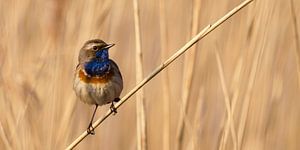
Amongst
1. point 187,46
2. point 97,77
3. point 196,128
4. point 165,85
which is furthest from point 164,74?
point 187,46

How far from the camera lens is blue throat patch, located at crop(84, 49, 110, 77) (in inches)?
111

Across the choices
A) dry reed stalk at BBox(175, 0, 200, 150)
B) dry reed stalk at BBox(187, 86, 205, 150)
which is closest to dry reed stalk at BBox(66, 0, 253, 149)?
dry reed stalk at BBox(175, 0, 200, 150)

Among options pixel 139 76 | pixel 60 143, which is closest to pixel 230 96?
pixel 139 76

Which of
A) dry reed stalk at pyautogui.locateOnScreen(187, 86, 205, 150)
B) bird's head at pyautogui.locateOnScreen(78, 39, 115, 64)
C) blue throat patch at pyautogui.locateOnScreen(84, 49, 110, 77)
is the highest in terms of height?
bird's head at pyautogui.locateOnScreen(78, 39, 115, 64)

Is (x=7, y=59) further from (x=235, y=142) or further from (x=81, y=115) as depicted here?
(x=235, y=142)

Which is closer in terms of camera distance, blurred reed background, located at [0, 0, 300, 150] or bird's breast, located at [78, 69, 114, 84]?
blurred reed background, located at [0, 0, 300, 150]

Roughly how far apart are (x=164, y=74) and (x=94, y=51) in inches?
15.2

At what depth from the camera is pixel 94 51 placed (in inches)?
112

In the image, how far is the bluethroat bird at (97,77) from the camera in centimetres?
278

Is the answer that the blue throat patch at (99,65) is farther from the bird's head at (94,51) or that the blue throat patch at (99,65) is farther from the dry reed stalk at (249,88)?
the dry reed stalk at (249,88)

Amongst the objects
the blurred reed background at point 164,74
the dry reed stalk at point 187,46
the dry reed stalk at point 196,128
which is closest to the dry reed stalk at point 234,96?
the blurred reed background at point 164,74

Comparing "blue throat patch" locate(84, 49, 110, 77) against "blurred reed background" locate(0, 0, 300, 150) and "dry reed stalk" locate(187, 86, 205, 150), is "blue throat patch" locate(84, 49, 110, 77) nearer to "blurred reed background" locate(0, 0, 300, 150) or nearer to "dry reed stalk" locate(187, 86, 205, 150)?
"blurred reed background" locate(0, 0, 300, 150)

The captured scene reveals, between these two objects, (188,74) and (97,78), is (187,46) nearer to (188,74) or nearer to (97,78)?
(188,74)

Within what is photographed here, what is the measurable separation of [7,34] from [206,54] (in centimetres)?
93
